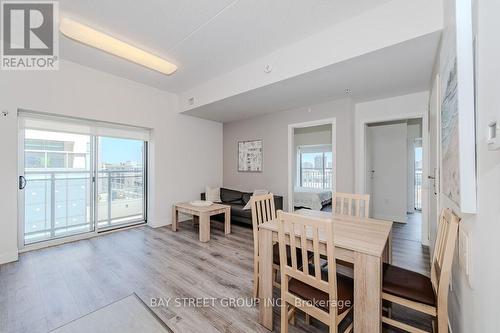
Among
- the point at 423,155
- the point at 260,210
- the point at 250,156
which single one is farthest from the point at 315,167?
the point at 260,210

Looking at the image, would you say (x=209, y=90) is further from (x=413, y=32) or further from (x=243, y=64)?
(x=413, y=32)

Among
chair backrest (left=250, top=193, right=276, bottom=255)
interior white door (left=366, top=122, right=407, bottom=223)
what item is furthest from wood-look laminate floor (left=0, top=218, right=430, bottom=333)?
interior white door (left=366, top=122, right=407, bottom=223)

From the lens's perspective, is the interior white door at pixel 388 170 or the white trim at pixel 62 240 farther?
the interior white door at pixel 388 170

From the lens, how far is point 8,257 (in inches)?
106

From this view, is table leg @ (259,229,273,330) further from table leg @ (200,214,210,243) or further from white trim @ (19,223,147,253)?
white trim @ (19,223,147,253)

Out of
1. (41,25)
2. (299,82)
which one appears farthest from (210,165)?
(41,25)

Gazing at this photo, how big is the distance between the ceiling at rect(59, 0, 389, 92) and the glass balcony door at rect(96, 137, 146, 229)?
60.8 inches

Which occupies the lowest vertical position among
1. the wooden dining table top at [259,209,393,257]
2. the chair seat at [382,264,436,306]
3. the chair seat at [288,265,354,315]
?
the chair seat at [288,265,354,315]

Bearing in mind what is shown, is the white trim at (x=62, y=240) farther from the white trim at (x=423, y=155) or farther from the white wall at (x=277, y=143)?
the white trim at (x=423, y=155)

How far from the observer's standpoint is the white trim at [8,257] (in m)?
2.67

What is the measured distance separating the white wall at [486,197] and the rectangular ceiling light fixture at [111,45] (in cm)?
309

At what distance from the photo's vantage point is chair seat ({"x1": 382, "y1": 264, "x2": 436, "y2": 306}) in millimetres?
1301

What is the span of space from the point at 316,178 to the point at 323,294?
22.5 ft

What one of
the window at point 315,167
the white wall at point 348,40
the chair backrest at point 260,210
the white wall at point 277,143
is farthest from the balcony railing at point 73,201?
the window at point 315,167
